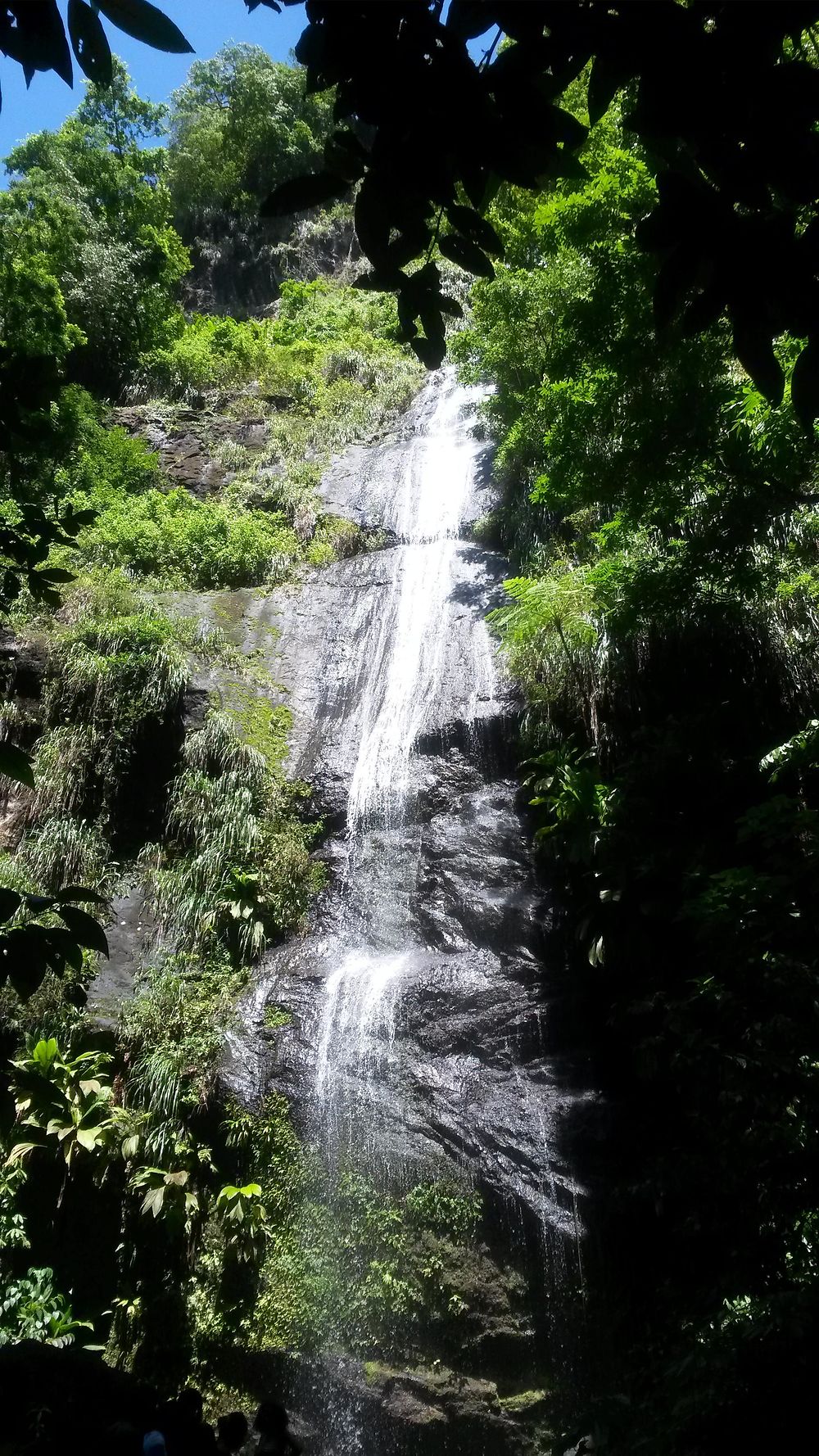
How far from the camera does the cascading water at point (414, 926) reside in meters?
6.60

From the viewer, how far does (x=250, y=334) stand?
19.2 metres

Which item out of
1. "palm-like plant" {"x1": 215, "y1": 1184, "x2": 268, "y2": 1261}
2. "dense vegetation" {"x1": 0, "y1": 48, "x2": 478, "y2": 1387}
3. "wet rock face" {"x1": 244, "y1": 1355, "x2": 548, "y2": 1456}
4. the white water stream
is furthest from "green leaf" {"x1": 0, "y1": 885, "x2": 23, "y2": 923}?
"palm-like plant" {"x1": 215, "y1": 1184, "x2": 268, "y2": 1261}

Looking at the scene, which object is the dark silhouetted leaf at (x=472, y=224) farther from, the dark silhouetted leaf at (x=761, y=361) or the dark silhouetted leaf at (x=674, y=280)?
the dark silhouetted leaf at (x=761, y=361)

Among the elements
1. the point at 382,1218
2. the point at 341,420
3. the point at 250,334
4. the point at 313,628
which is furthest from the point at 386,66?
the point at 250,334

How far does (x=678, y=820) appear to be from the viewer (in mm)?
7359

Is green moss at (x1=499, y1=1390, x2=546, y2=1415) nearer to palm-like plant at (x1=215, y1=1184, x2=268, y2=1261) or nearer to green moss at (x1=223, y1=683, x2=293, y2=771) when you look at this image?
palm-like plant at (x1=215, y1=1184, x2=268, y2=1261)

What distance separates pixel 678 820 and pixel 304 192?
20.3 feet

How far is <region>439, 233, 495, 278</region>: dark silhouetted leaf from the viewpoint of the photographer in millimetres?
2150

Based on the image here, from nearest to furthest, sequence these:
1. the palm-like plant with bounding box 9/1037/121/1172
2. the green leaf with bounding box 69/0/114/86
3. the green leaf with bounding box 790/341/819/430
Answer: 1. the green leaf with bounding box 790/341/819/430
2. the green leaf with bounding box 69/0/114/86
3. the palm-like plant with bounding box 9/1037/121/1172

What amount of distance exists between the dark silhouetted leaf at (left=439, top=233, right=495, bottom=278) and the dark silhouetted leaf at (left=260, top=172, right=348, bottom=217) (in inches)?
11.4

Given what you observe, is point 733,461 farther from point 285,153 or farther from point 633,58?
point 285,153

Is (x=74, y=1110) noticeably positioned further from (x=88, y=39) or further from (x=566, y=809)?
(x=88, y=39)

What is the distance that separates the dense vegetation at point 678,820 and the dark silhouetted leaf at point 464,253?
352 centimetres

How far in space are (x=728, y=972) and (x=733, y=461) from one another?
3.52m
